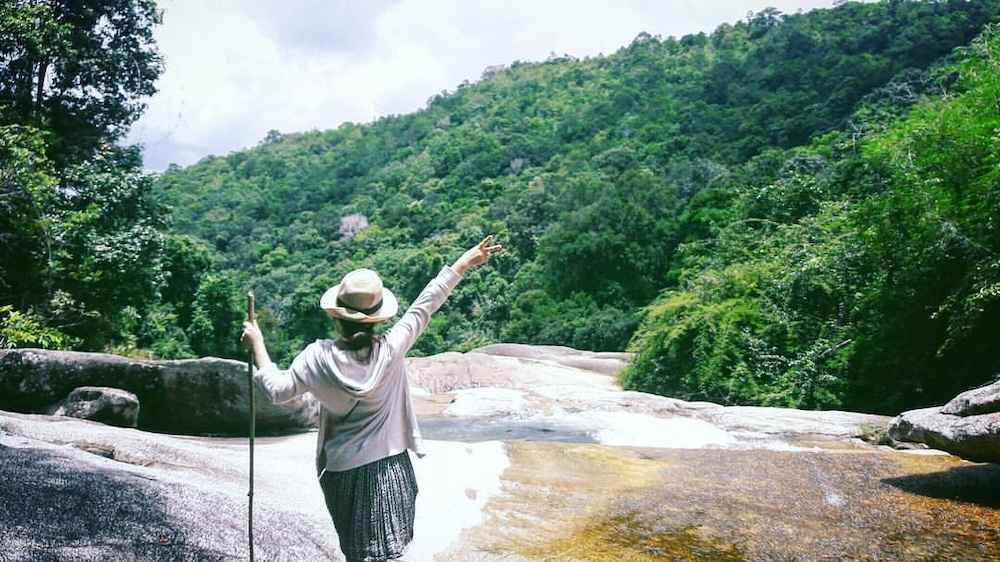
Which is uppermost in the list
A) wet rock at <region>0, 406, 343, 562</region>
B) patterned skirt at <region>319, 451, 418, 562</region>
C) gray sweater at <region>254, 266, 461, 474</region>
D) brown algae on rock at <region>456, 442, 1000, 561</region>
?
gray sweater at <region>254, 266, 461, 474</region>

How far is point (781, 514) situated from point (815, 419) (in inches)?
207

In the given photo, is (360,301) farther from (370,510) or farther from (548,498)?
(548,498)

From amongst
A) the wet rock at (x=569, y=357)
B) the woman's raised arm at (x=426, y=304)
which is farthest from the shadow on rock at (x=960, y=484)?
the wet rock at (x=569, y=357)

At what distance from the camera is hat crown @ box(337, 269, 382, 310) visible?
310 cm

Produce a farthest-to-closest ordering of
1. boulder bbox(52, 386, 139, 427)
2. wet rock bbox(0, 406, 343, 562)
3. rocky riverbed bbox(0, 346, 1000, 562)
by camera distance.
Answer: boulder bbox(52, 386, 139, 427) → rocky riverbed bbox(0, 346, 1000, 562) → wet rock bbox(0, 406, 343, 562)

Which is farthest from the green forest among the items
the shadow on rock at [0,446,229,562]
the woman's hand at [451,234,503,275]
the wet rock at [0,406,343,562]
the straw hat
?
the straw hat

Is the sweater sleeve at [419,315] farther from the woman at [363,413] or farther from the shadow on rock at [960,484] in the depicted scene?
the shadow on rock at [960,484]

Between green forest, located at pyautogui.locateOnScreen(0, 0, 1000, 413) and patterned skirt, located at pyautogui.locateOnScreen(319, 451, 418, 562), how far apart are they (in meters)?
9.32

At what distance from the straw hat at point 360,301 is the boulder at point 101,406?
7.87m

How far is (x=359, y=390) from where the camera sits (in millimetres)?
3006

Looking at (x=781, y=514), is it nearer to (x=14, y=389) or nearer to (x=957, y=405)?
(x=957, y=405)

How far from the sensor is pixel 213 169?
244 ft

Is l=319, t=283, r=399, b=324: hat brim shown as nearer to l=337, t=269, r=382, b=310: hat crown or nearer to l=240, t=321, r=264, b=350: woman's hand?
l=337, t=269, r=382, b=310: hat crown

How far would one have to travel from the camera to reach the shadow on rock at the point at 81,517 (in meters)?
4.03
